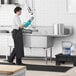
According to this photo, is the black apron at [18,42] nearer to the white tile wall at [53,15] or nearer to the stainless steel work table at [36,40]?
the stainless steel work table at [36,40]

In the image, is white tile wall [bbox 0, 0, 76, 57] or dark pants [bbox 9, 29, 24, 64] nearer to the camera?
dark pants [bbox 9, 29, 24, 64]

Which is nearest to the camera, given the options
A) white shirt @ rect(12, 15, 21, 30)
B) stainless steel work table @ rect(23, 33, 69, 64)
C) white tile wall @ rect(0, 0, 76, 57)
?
white shirt @ rect(12, 15, 21, 30)

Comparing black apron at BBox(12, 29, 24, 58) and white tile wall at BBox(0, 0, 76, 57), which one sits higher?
white tile wall at BBox(0, 0, 76, 57)

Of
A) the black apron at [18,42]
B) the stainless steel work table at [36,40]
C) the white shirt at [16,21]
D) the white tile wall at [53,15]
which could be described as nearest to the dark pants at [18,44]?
the black apron at [18,42]

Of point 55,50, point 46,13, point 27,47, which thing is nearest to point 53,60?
point 55,50

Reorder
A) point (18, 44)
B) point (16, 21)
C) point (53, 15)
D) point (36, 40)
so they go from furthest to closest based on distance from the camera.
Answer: point (53, 15) < point (36, 40) < point (18, 44) < point (16, 21)

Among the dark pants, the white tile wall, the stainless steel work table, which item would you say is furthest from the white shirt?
the white tile wall

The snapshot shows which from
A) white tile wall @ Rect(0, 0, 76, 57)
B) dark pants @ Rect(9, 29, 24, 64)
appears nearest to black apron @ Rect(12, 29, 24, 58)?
dark pants @ Rect(9, 29, 24, 64)

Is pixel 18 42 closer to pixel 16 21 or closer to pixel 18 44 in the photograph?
pixel 18 44

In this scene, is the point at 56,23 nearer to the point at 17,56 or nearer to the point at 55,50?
the point at 55,50

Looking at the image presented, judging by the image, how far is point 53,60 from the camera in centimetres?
730

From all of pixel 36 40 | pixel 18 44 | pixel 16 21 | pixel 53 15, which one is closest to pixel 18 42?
pixel 18 44

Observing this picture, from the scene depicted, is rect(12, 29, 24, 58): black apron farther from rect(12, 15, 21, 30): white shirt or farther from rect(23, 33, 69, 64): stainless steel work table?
rect(23, 33, 69, 64): stainless steel work table

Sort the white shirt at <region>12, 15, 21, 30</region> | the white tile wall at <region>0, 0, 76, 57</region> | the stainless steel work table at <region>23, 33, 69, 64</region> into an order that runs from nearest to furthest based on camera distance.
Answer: the white shirt at <region>12, 15, 21, 30</region>, the stainless steel work table at <region>23, 33, 69, 64</region>, the white tile wall at <region>0, 0, 76, 57</region>
